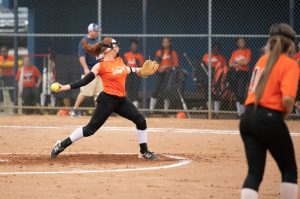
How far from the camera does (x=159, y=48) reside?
75.7 feet

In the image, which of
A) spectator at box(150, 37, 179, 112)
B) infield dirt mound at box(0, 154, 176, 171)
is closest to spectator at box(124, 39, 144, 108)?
spectator at box(150, 37, 179, 112)

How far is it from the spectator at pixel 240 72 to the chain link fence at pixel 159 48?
24 millimetres

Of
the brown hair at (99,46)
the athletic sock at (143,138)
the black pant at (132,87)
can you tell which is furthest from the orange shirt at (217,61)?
the brown hair at (99,46)

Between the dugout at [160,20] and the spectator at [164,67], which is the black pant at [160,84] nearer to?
the spectator at [164,67]

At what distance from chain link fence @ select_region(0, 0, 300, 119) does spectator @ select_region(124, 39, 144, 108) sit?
0.03 metres

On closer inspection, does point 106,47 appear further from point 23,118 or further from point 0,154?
point 23,118

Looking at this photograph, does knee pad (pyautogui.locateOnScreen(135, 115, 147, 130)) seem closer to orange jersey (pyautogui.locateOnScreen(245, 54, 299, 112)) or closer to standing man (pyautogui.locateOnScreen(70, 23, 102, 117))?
orange jersey (pyautogui.locateOnScreen(245, 54, 299, 112))

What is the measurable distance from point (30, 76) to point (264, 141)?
15.2m

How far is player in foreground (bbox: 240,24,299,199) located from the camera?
21.6 ft

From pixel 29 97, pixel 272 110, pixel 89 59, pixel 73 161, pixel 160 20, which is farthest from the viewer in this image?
pixel 160 20

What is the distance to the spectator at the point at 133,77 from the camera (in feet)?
67.4

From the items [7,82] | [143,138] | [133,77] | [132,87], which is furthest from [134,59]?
[143,138]

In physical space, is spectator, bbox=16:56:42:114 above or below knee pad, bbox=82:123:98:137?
below

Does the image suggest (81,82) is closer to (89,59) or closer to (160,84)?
(89,59)
